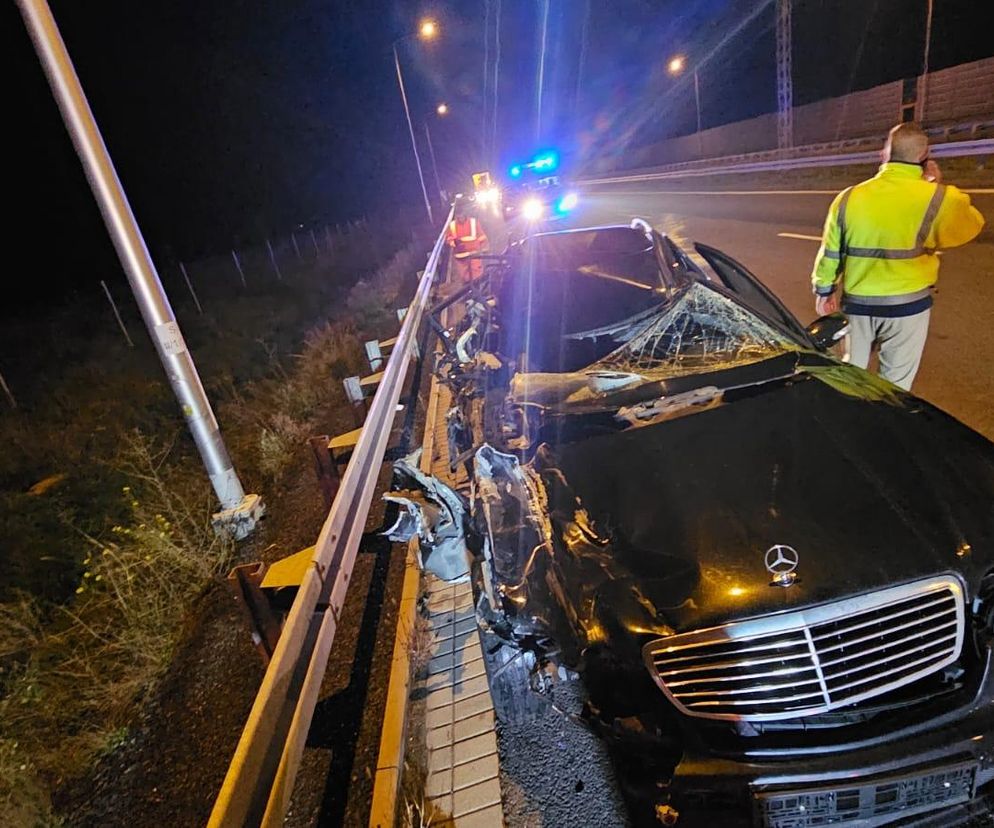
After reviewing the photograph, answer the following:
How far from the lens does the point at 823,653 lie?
1830mm

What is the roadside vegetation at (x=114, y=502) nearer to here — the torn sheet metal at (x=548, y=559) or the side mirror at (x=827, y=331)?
the torn sheet metal at (x=548, y=559)

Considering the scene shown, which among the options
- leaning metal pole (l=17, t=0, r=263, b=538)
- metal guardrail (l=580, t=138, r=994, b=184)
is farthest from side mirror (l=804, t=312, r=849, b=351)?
metal guardrail (l=580, t=138, r=994, b=184)

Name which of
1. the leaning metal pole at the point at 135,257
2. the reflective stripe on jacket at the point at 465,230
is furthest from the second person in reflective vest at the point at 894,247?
the reflective stripe on jacket at the point at 465,230

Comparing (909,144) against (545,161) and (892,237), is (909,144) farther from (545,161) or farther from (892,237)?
(545,161)

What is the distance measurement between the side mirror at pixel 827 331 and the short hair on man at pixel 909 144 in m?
0.92

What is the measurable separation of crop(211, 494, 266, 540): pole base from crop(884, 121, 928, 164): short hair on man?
185 inches

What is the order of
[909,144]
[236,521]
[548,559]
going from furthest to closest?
[236,521] < [909,144] < [548,559]

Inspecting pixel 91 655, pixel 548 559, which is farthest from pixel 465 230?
pixel 548 559

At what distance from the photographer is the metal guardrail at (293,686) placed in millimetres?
1716

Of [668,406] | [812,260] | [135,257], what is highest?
[135,257]

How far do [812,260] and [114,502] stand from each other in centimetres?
913

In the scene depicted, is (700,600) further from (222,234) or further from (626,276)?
(222,234)

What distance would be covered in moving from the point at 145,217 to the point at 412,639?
119ft

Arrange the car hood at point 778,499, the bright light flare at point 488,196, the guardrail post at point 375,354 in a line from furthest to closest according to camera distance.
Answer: the bright light flare at point 488,196, the guardrail post at point 375,354, the car hood at point 778,499
